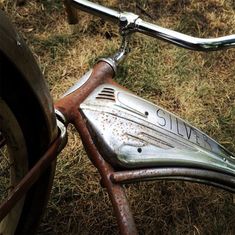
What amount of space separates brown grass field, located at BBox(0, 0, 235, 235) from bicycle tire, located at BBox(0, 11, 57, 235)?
415 mm

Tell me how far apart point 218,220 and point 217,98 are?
0.47 meters

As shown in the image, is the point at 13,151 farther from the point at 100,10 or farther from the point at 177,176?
the point at 100,10

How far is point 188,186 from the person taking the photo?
1503 millimetres

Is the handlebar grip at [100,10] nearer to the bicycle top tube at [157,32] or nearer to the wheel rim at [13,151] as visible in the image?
the bicycle top tube at [157,32]

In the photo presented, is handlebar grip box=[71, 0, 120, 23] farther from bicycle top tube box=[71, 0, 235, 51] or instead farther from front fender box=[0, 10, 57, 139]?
front fender box=[0, 10, 57, 139]

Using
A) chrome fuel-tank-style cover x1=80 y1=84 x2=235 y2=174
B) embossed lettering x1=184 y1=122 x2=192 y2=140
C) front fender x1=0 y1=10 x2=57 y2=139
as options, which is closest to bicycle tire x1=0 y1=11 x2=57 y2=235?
front fender x1=0 y1=10 x2=57 y2=139

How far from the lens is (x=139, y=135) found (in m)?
1.06

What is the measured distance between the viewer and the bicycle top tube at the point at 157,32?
1.11m

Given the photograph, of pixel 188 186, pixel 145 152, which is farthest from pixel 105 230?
pixel 145 152

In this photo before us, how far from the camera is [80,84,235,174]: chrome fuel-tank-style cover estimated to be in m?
1.04

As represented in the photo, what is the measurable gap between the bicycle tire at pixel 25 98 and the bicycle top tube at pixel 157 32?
1.22 ft

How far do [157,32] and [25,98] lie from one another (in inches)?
16.7

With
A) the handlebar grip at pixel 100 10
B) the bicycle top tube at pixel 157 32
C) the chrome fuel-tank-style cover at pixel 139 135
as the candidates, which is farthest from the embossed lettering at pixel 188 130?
the handlebar grip at pixel 100 10

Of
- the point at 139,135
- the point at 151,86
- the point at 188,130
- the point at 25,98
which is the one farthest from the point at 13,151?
the point at 151,86
